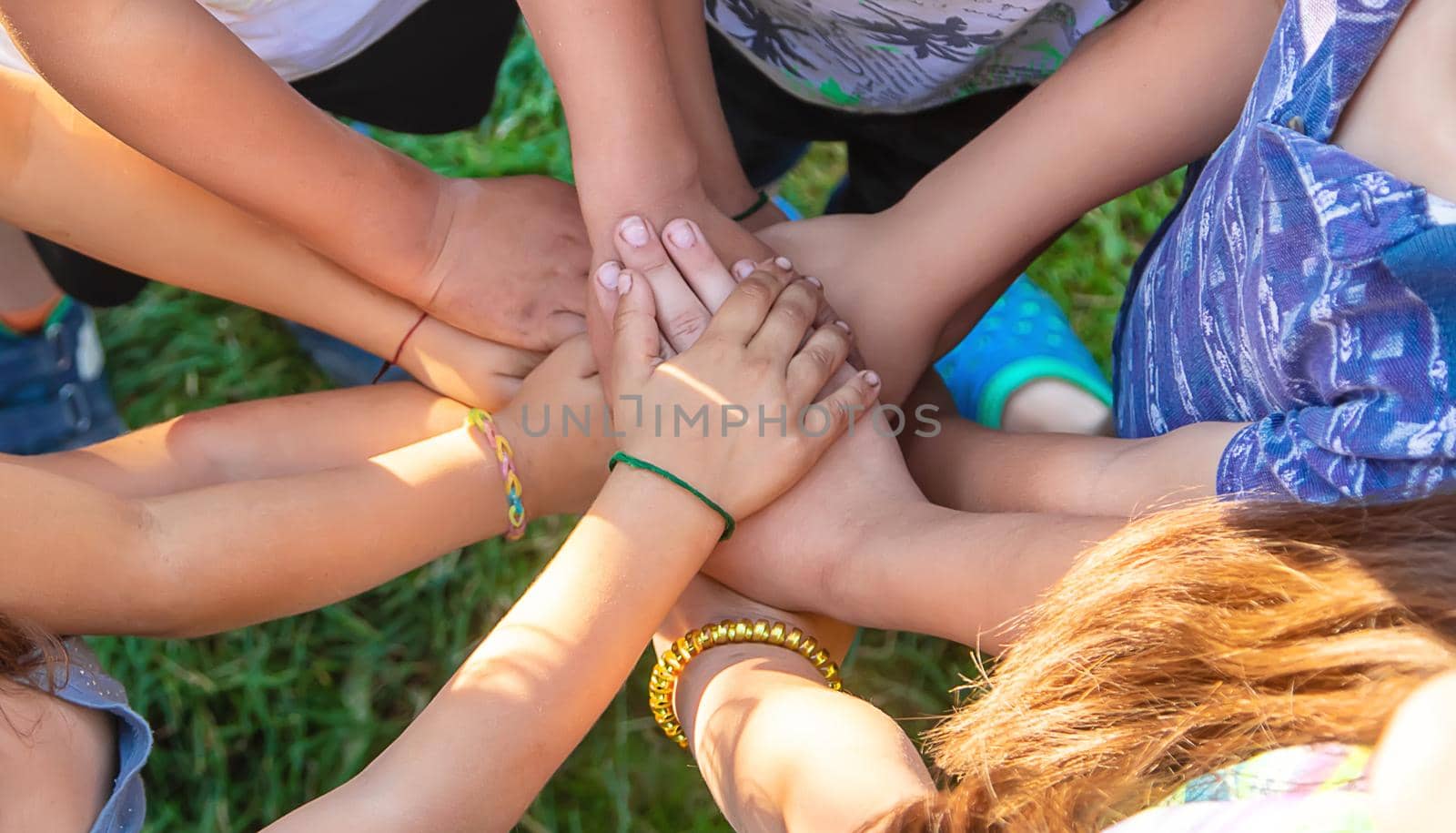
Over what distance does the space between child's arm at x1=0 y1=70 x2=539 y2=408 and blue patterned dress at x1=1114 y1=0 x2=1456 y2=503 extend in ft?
2.26

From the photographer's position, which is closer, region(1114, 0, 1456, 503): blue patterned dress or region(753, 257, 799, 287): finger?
region(1114, 0, 1456, 503): blue patterned dress

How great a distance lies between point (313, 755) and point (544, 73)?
1108 mm

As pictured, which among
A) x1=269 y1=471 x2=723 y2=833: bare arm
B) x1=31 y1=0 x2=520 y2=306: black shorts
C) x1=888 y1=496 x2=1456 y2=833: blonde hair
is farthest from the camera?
x1=31 y1=0 x2=520 y2=306: black shorts

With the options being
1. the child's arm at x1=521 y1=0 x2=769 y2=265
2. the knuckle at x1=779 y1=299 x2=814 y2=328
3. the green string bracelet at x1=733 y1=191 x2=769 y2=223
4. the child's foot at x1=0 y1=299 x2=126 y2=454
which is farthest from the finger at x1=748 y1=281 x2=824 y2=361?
the child's foot at x1=0 y1=299 x2=126 y2=454

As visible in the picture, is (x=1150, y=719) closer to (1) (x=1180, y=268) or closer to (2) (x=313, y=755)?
(1) (x=1180, y=268)

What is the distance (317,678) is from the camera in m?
1.44

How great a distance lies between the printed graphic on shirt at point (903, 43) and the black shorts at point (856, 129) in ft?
0.16

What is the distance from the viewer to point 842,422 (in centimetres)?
106

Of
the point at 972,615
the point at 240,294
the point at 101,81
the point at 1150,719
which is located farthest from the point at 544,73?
the point at 1150,719

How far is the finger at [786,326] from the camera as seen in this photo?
104 cm

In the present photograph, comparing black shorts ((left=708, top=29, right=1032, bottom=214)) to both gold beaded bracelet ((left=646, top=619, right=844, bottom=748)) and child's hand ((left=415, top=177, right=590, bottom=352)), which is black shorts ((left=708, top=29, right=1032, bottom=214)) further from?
gold beaded bracelet ((left=646, top=619, right=844, bottom=748))

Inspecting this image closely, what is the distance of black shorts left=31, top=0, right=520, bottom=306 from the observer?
50.1 inches

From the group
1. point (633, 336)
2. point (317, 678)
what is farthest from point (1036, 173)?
point (317, 678)

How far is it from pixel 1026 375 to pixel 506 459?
A: 2.16 feet
